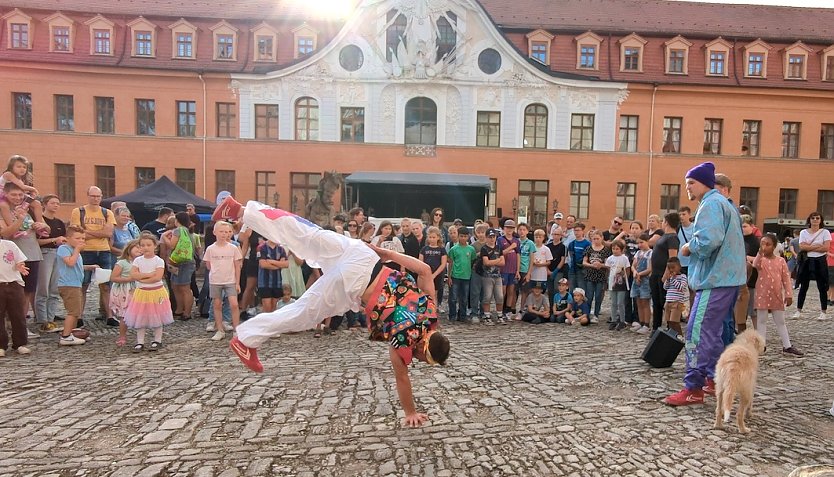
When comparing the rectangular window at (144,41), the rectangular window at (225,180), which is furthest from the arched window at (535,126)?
the rectangular window at (144,41)

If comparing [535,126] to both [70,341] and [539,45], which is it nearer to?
[539,45]

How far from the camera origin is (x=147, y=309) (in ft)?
22.9

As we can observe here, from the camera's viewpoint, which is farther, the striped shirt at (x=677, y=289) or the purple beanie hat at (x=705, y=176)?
the striped shirt at (x=677, y=289)

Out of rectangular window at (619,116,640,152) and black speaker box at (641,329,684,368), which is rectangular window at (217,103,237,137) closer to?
rectangular window at (619,116,640,152)

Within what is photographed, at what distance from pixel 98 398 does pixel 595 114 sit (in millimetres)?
28147

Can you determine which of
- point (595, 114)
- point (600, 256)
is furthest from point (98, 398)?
point (595, 114)

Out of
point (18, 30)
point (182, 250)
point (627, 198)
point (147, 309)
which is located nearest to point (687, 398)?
point (147, 309)

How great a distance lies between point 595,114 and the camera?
28.8 meters

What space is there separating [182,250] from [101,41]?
84.8ft

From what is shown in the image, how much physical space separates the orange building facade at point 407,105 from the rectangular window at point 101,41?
3.8 inches

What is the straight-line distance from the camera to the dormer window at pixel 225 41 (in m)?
28.9

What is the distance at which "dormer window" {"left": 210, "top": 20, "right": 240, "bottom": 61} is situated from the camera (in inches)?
1137

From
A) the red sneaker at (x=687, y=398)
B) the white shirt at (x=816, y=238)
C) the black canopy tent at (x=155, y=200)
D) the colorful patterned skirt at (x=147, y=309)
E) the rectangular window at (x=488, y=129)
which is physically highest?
the rectangular window at (x=488, y=129)

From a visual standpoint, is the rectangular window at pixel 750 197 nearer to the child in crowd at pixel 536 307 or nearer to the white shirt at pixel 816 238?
the white shirt at pixel 816 238
